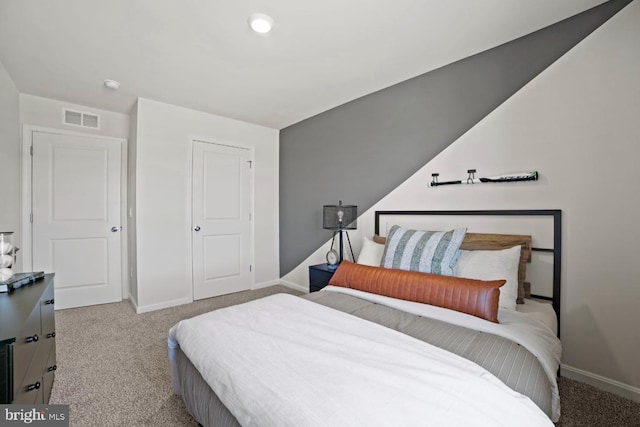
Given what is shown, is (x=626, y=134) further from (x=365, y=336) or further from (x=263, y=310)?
(x=263, y=310)

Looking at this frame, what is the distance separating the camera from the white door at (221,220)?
11.9ft

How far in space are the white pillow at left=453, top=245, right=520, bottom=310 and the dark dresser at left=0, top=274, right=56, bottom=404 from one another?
2164 mm

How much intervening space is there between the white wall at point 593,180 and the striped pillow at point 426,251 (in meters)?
0.60

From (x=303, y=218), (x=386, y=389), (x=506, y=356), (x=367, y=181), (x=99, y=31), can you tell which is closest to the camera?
(x=386, y=389)

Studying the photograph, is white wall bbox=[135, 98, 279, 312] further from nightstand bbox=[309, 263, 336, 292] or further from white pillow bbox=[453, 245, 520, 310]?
white pillow bbox=[453, 245, 520, 310]

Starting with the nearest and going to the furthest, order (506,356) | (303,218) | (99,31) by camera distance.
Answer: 1. (506,356)
2. (99,31)
3. (303,218)

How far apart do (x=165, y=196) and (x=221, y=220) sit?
74 centimetres

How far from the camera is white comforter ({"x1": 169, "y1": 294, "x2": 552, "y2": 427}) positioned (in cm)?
80

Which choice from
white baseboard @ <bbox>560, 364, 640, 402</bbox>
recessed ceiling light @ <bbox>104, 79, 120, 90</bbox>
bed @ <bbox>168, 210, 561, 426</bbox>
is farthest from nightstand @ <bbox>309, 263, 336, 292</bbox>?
recessed ceiling light @ <bbox>104, 79, 120, 90</bbox>

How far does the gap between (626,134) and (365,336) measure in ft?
6.50

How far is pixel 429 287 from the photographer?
1719mm

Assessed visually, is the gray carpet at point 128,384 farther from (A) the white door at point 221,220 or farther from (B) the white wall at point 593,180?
(A) the white door at point 221,220

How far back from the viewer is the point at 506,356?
3.81 ft

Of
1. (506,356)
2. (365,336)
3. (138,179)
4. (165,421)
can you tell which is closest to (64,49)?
(138,179)
